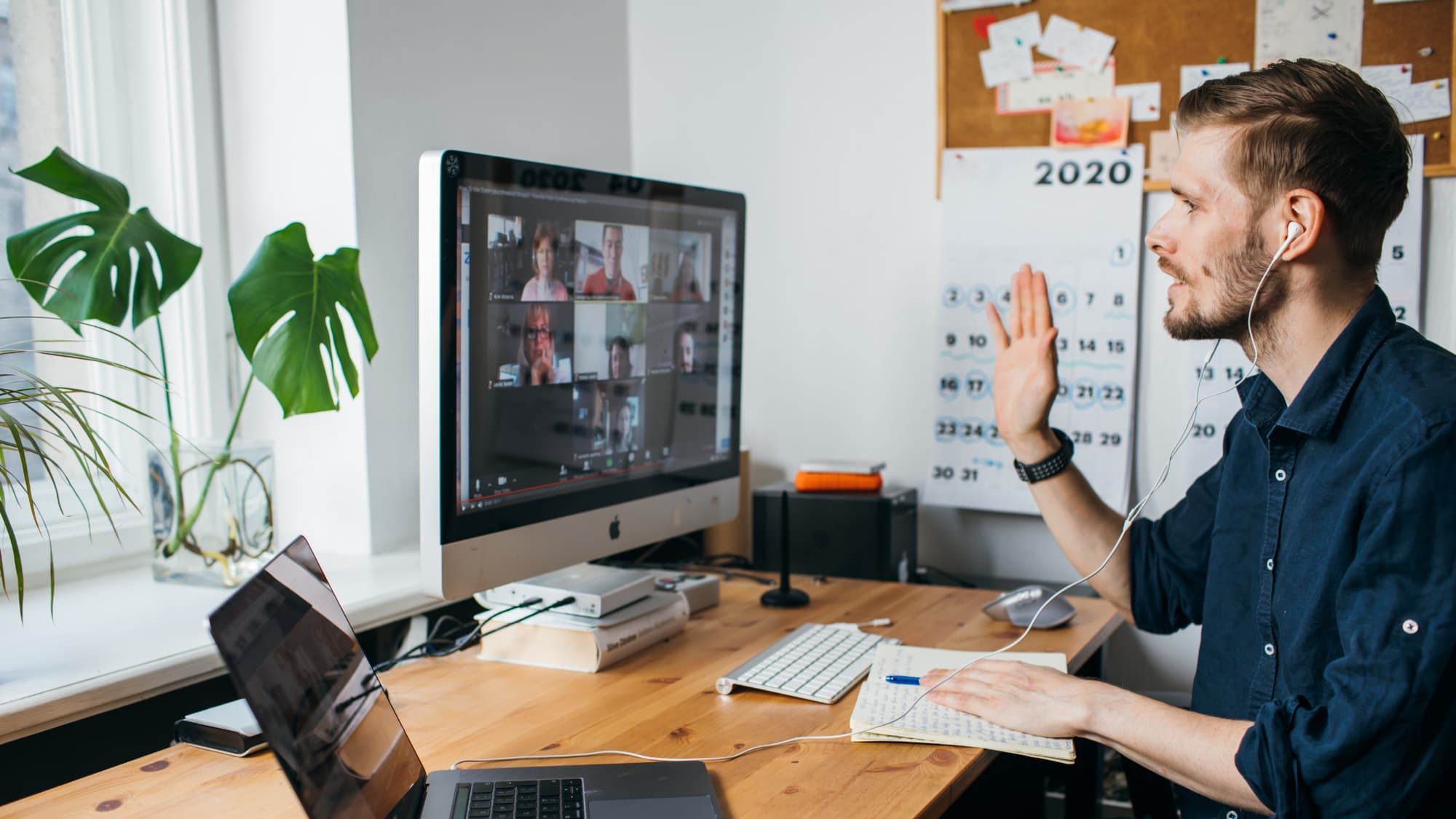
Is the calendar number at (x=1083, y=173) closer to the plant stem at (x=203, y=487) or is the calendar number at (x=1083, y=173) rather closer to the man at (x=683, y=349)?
the man at (x=683, y=349)

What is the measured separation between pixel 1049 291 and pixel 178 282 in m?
1.48

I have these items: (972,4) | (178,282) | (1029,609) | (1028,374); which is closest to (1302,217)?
(1028,374)

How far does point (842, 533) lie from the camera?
1954mm

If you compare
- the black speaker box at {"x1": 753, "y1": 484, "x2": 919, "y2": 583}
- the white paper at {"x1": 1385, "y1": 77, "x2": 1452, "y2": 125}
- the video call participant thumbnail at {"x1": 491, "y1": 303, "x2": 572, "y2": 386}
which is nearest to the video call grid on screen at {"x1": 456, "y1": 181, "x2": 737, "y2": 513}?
the video call participant thumbnail at {"x1": 491, "y1": 303, "x2": 572, "y2": 386}

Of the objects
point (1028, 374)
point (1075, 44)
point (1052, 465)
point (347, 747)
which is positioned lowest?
point (347, 747)

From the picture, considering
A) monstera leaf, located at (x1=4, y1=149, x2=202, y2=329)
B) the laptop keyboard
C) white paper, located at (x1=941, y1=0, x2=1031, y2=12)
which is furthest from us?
white paper, located at (x1=941, y1=0, x2=1031, y2=12)

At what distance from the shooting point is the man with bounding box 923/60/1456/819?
0.96 meters

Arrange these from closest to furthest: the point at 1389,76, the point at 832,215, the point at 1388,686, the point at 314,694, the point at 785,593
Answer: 1. the point at 314,694
2. the point at 1388,686
3. the point at 785,593
4. the point at 1389,76
5. the point at 832,215

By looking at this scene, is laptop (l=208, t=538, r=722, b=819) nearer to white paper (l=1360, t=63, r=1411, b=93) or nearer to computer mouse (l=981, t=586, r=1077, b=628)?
computer mouse (l=981, t=586, r=1077, b=628)

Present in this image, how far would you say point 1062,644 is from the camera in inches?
57.2

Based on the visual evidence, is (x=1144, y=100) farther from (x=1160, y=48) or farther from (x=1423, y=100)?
(x=1423, y=100)

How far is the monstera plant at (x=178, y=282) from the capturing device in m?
1.36

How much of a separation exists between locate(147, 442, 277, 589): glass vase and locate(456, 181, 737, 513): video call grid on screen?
1.67ft

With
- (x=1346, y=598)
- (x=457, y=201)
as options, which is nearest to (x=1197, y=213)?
(x=1346, y=598)
